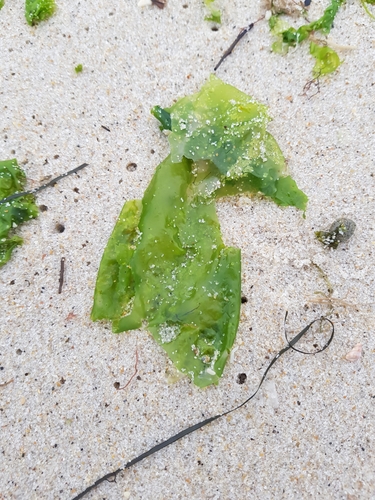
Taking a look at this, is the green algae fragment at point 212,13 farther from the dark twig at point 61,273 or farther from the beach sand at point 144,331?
the dark twig at point 61,273

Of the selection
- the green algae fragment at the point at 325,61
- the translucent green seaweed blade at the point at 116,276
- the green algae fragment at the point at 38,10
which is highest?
the green algae fragment at the point at 325,61

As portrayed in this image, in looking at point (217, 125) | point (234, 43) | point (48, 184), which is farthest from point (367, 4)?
point (48, 184)

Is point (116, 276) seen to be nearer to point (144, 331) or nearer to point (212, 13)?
point (144, 331)

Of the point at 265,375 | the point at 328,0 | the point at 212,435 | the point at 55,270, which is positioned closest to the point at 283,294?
the point at 265,375

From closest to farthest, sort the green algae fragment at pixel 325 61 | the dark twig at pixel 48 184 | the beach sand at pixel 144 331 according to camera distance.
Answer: the beach sand at pixel 144 331 → the dark twig at pixel 48 184 → the green algae fragment at pixel 325 61

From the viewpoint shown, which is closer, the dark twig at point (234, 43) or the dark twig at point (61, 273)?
the dark twig at point (61, 273)

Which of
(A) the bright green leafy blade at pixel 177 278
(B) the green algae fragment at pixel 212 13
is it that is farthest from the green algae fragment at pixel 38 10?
(A) the bright green leafy blade at pixel 177 278

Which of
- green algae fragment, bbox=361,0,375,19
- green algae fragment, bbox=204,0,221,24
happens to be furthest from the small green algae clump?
green algae fragment, bbox=204,0,221,24

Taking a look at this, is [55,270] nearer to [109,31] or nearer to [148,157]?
[148,157]
